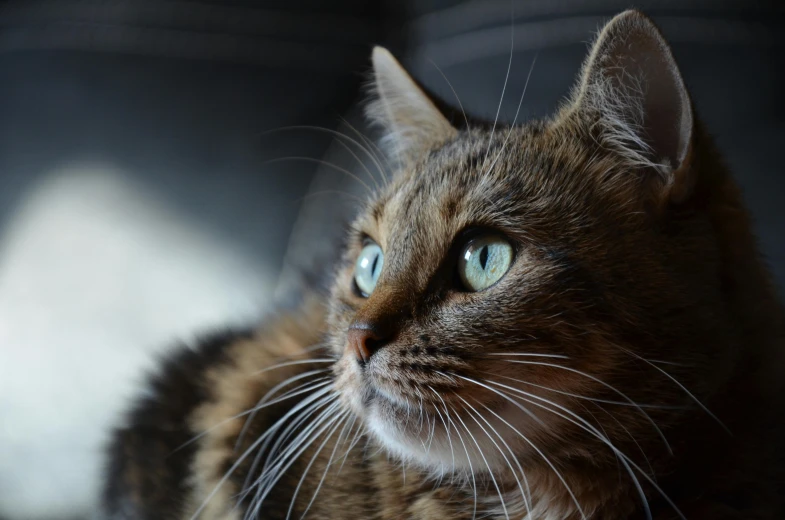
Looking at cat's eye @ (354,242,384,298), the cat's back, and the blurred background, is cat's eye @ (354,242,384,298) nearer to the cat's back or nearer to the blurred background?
the cat's back

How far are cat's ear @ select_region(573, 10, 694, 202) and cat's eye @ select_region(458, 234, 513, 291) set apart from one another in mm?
157

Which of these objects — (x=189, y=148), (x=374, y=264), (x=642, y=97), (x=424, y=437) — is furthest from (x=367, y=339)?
(x=189, y=148)

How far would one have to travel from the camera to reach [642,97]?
0.65 metres

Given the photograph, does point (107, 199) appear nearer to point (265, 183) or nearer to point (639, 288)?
point (265, 183)

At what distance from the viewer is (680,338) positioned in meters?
0.61

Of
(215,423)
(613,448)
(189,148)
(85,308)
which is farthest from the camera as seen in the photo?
(189,148)

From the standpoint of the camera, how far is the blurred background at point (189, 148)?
95 cm

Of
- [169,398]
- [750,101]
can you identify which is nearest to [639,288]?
[750,101]

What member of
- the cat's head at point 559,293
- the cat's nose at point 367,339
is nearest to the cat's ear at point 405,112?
the cat's head at point 559,293

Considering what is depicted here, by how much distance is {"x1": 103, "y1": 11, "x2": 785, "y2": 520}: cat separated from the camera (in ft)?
1.97

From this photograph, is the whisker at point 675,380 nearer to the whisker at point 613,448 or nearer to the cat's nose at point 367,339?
the whisker at point 613,448

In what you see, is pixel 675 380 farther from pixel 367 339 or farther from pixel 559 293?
pixel 367 339

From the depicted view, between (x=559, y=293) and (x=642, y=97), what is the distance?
8.1 inches

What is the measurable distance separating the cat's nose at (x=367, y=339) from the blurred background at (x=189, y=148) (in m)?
0.44
